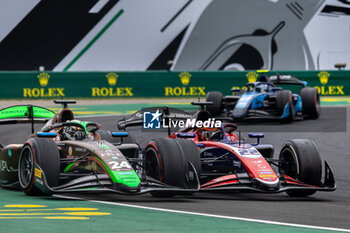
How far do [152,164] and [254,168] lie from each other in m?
1.45

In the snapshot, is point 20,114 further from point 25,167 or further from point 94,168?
point 94,168

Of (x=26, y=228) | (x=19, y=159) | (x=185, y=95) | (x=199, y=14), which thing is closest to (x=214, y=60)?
(x=199, y=14)

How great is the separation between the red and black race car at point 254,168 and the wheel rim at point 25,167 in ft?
5.42

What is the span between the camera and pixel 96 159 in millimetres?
10188

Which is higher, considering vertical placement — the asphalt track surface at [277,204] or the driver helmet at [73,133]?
the driver helmet at [73,133]

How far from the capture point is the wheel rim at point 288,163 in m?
11.0

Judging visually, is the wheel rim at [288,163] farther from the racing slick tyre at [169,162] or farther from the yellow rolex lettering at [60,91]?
the yellow rolex lettering at [60,91]

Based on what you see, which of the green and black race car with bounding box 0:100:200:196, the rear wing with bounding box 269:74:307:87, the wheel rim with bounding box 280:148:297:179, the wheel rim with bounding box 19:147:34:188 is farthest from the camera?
the rear wing with bounding box 269:74:307:87

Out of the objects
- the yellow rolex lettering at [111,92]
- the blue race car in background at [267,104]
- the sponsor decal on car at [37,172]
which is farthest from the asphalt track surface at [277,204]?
the yellow rolex lettering at [111,92]

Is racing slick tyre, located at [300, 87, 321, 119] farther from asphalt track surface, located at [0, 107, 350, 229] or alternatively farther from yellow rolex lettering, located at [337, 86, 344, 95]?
asphalt track surface, located at [0, 107, 350, 229]

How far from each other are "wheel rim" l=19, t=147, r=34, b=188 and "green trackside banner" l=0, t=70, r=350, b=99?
18305mm

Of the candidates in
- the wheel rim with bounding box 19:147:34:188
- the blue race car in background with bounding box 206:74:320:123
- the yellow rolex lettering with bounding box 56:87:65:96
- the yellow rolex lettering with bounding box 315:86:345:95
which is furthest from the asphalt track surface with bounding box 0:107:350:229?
the yellow rolex lettering with bounding box 315:86:345:95

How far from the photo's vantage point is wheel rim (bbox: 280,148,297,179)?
1098 centimetres

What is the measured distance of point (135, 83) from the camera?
3083 centimetres
